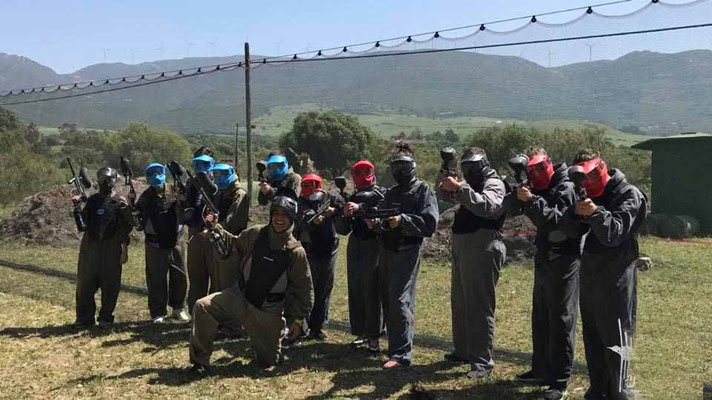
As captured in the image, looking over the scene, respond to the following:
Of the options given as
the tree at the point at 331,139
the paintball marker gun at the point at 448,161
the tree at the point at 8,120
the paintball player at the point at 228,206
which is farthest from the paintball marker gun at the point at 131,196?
the tree at the point at 8,120

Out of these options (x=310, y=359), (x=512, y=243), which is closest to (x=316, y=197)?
(x=310, y=359)

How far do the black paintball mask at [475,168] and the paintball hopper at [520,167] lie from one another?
54 centimetres

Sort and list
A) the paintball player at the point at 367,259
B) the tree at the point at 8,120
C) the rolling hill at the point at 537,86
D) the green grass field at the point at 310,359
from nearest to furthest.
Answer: the green grass field at the point at 310,359 → the paintball player at the point at 367,259 → the rolling hill at the point at 537,86 → the tree at the point at 8,120

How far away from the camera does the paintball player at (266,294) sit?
662cm

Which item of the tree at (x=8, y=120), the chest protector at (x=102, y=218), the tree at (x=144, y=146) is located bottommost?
the chest protector at (x=102, y=218)

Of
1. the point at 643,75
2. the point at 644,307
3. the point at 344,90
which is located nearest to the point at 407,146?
the point at 644,307

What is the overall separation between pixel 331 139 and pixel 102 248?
41.0 m

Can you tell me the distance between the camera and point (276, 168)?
26.0 feet

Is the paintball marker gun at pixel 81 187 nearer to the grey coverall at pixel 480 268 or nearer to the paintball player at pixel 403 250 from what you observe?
the paintball player at pixel 403 250

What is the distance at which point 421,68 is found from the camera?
59.7ft

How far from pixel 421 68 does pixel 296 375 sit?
12.8 metres

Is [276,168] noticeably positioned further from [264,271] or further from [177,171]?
[264,271]

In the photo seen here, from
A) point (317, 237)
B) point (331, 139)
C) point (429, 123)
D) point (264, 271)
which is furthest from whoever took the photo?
point (331, 139)

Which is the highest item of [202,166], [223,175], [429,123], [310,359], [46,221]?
[429,123]
